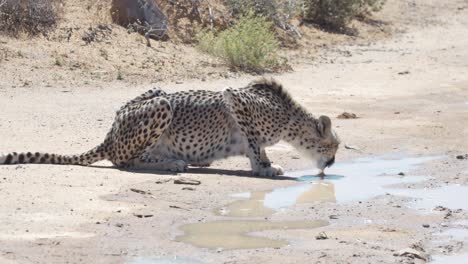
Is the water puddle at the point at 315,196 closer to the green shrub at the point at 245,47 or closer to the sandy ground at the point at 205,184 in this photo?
the sandy ground at the point at 205,184

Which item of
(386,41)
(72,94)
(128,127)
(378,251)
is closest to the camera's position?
(378,251)

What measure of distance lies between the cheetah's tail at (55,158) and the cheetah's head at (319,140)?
88.0 inches

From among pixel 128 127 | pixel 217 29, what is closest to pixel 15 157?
pixel 128 127

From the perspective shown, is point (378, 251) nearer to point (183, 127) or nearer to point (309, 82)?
point (183, 127)

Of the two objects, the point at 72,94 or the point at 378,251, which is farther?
the point at 72,94

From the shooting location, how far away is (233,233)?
320 inches

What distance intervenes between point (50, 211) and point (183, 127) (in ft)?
9.28

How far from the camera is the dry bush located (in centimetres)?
1830

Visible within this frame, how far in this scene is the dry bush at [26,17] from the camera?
1830cm

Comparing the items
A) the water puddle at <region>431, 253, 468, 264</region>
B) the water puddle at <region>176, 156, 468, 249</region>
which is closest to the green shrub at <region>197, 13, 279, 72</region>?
the water puddle at <region>176, 156, 468, 249</region>

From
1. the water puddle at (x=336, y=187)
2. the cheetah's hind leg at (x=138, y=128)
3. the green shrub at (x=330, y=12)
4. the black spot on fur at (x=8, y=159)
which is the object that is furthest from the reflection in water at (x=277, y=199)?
the green shrub at (x=330, y=12)

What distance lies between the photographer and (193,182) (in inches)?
401

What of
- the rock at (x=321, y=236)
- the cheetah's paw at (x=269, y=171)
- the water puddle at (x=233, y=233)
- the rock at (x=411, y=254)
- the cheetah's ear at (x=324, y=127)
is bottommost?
the cheetah's paw at (x=269, y=171)

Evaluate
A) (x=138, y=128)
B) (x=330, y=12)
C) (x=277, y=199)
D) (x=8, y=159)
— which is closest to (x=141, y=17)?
(x=330, y=12)
